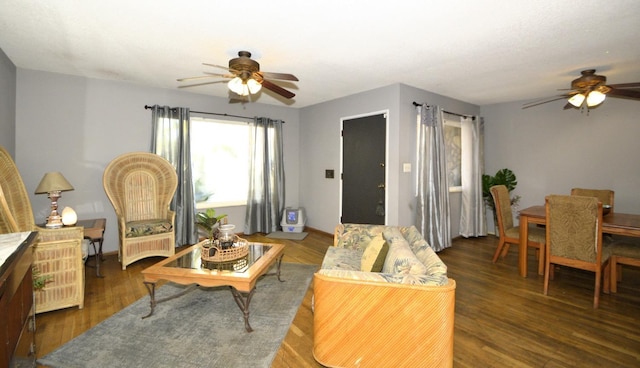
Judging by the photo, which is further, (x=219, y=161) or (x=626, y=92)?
(x=219, y=161)

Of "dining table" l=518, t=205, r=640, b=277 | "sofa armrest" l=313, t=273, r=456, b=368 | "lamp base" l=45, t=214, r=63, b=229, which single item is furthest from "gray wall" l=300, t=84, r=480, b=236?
"lamp base" l=45, t=214, r=63, b=229

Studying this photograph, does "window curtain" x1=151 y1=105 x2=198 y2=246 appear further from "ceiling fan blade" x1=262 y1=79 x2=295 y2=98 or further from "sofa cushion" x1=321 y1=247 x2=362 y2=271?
"sofa cushion" x1=321 y1=247 x2=362 y2=271

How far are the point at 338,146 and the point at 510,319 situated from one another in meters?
3.37

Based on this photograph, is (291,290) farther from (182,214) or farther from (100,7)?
(100,7)

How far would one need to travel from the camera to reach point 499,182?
16.6 ft

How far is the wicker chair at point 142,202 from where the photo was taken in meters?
3.54

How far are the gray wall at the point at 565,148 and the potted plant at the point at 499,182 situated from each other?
127 millimetres

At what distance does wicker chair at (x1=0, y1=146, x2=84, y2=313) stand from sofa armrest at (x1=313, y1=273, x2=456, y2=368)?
7.48ft

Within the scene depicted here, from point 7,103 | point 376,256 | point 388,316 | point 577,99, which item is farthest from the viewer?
point 577,99

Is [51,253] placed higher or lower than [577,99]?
lower

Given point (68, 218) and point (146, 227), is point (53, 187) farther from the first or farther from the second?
point (146, 227)

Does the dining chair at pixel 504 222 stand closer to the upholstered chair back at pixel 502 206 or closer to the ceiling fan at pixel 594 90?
the upholstered chair back at pixel 502 206

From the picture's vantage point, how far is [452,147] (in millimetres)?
5082

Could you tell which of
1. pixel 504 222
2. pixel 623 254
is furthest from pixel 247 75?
pixel 623 254
